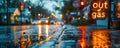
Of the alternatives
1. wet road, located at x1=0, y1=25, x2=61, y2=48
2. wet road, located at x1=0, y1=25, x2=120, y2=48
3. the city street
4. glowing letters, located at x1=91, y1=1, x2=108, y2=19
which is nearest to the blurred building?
the city street

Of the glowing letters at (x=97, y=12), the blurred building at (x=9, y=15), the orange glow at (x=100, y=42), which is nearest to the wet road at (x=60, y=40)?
the orange glow at (x=100, y=42)

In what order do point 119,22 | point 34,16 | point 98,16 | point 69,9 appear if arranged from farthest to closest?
point 34,16, point 69,9, point 119,22, point 98,16

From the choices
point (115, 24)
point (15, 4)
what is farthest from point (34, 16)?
point (115, 24)

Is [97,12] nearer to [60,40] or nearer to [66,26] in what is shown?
[60,40]

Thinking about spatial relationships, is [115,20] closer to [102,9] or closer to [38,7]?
[102,9]

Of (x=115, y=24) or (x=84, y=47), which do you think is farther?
(x=115, y=24)

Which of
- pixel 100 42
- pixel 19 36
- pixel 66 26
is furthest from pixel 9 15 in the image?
pixel 100 42

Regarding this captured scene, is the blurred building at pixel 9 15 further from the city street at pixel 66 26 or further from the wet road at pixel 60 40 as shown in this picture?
the wet road at pixel 60 40

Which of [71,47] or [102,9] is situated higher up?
[102,9]

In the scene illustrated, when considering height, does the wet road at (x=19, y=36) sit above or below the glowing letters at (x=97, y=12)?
below

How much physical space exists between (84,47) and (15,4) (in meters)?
103

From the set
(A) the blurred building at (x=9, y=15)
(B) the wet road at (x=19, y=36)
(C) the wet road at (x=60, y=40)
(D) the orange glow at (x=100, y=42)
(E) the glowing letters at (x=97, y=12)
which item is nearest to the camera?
(D) the orange glow at (x=100, y=42)

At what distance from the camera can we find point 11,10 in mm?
93562

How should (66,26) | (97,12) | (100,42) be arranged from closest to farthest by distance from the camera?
(100,42) → (97,12) → (66,26)
